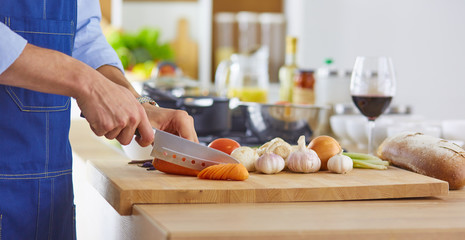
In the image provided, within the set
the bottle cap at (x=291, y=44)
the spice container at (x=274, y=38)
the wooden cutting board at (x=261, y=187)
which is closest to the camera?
the wooden cutting board at (x=261, y=187)

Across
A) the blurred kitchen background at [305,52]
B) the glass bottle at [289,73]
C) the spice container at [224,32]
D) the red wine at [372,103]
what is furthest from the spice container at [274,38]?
the red wine at [372,103]

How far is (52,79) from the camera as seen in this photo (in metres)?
1.00

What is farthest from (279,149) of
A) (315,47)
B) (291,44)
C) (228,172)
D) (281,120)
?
(315,47)

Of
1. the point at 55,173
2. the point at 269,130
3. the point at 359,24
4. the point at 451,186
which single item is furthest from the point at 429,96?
the point at 55,173

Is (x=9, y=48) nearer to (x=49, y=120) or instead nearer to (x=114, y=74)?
(x=49, y=120)

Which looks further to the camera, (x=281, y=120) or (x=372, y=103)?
(x=281, y=120)

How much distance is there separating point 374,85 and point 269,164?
14.9 inches

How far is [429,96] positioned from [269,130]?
59.9 inches

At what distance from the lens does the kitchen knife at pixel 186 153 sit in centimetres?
106

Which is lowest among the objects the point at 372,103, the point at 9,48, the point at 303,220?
the point at 303,220

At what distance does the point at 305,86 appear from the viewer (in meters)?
2.23

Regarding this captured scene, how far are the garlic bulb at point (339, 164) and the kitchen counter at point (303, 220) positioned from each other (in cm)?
11

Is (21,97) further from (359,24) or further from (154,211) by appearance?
(359,24)

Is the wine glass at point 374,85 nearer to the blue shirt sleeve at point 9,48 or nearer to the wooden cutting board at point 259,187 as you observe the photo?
the wooden cutting board at point 259,187
